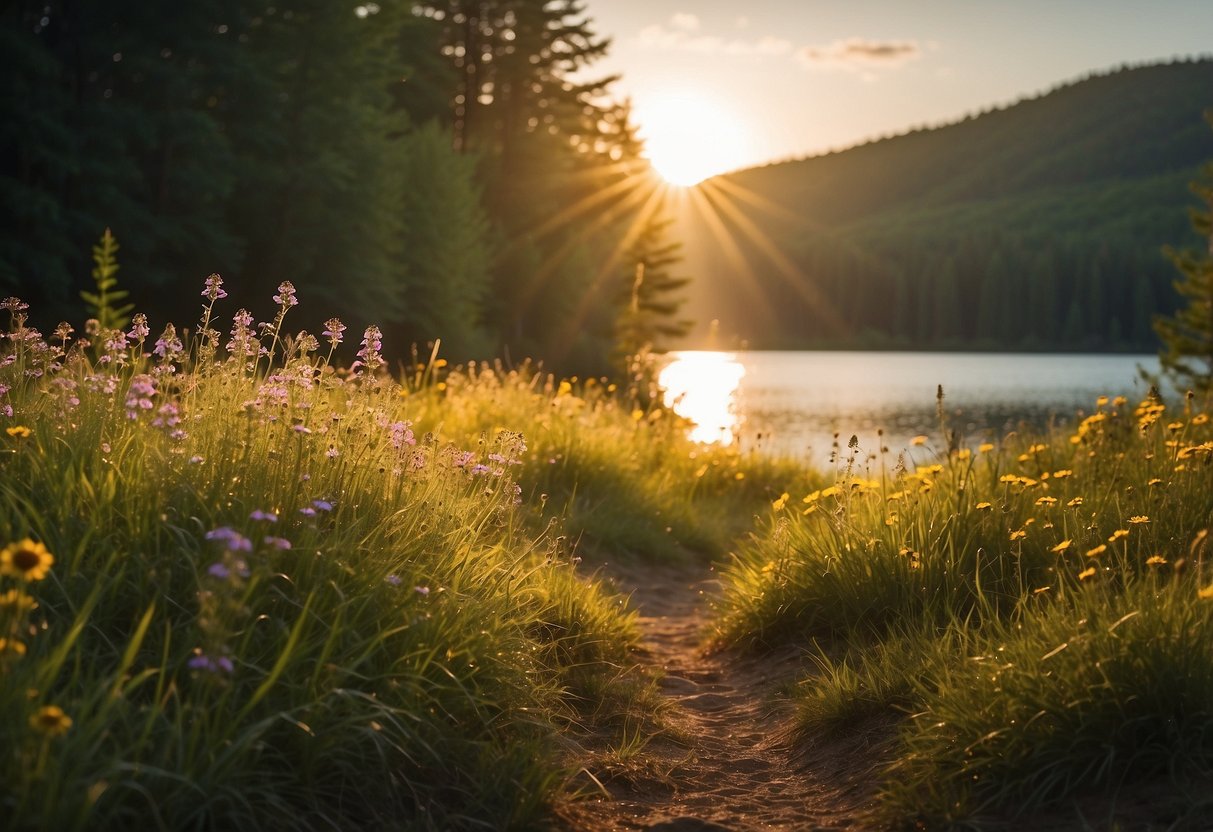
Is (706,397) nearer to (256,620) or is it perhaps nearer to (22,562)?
(256,620)

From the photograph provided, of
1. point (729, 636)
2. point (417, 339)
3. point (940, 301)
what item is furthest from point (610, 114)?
point (940, 301)

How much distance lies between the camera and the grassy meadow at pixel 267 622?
98.5 inches

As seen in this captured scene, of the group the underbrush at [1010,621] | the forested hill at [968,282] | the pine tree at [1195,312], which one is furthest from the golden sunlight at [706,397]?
the forested hill at [968,282]

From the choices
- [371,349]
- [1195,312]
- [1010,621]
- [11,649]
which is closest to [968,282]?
→ [1195,312]

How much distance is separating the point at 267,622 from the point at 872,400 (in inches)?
1618

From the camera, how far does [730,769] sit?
4184 mm

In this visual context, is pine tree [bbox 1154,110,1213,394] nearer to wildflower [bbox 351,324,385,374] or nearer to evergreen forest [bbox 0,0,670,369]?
evergreen forest [bbox 0,0,670,369]

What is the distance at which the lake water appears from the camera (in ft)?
69.7

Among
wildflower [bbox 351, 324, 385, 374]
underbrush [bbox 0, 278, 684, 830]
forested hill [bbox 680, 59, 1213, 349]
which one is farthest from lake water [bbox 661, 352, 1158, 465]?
forested hill [bbox 680, 59, 1213, 349]

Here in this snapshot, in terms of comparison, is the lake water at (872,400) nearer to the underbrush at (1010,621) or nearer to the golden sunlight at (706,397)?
the golden sunlight at (706,397)

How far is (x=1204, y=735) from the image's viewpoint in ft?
10.3

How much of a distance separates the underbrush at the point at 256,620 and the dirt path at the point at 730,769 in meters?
0.28

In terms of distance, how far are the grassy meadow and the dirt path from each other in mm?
202

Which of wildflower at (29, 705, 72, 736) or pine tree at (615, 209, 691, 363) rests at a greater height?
pine tree at (615, 209, 691, 363)
